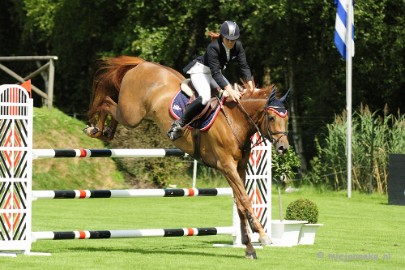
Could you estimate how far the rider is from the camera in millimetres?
11289

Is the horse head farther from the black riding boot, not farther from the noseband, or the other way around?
the black riding boot

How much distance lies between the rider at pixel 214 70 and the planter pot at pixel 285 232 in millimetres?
1730

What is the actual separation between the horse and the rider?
0.22 metres

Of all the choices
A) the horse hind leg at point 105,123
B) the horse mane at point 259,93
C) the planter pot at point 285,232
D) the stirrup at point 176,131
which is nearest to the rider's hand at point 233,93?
the horse mane at point 259,93

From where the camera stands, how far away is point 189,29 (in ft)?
101

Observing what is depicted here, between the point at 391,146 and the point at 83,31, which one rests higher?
the point at 83,31

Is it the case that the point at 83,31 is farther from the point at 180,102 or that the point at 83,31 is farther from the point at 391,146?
the point at 180,102

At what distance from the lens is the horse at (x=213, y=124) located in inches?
436

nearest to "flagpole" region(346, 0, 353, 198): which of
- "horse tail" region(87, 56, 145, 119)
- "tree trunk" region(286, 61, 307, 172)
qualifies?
"tree trunk" region(286, 61, 307, 172)

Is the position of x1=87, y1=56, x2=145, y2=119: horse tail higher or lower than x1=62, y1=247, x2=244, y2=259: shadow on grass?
higher

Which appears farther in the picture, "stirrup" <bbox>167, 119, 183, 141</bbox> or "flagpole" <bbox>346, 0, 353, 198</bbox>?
"flagpole" <bbox>346, 0, 353, 198</bbox>

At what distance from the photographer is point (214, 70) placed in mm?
11273

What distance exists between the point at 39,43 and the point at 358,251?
28750mm

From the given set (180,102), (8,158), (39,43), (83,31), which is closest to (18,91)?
(8,158)
